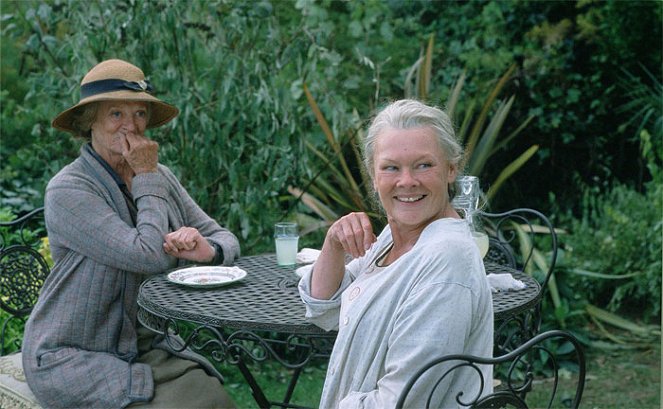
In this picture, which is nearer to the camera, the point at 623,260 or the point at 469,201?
the point at 469,201

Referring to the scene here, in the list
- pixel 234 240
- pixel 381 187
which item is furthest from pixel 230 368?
pixel 381 187

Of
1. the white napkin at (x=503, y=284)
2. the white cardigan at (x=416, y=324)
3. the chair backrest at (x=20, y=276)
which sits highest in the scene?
the white cardigan at (x=416, y=324)

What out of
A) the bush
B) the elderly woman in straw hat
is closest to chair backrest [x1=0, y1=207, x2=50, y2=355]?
the elderly woman in straw hat

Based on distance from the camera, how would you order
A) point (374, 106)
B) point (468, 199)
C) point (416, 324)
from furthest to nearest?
point (374, 106) → point (468, 199) → point (416, 324)

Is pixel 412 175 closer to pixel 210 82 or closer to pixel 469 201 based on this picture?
pixel 469 201

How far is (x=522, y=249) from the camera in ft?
15.7

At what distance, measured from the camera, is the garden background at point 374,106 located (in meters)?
4.10

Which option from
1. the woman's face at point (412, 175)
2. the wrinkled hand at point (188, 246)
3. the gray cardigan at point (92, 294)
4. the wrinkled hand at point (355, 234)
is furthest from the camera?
the wrinkled hand at point (188, 246)

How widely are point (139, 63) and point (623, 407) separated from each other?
9.18 ft

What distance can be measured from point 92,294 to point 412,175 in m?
1.33

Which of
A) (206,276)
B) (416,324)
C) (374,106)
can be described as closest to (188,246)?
(206,276)

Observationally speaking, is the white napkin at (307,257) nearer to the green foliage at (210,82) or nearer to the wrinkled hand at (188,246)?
the wrinkled hand at (188,246)

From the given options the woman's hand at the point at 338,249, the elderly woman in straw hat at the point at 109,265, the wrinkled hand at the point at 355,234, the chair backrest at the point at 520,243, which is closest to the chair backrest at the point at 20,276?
the elderly woman in straw hat at the point at 109,265

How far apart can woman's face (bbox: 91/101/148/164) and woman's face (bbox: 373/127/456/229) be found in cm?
130
